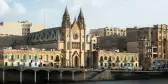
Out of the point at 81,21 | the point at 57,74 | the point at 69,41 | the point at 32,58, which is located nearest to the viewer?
the point at 57,74

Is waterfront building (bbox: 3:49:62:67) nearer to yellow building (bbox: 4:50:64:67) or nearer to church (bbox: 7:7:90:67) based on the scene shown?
yellow building (bbox: 4:50:64:67)

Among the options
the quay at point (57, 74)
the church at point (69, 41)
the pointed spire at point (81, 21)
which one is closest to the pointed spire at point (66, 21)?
the church at point (69, 41)

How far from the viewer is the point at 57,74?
157500 millimetres

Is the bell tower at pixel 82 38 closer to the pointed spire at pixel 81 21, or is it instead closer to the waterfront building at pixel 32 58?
the pointed spire at pixel 81 21

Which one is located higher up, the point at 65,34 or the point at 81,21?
the point at 81,21

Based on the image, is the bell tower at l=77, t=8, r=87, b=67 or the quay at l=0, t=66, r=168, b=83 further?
the bell tower at l=77, t=8, r=87, b=67

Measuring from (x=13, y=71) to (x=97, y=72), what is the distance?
3094 centimetres

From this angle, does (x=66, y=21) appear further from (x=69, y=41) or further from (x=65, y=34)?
(x=69, y=41)

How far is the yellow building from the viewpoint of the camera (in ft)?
540

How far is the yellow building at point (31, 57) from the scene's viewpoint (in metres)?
164

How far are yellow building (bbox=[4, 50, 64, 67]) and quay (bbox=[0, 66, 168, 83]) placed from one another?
1418 cm

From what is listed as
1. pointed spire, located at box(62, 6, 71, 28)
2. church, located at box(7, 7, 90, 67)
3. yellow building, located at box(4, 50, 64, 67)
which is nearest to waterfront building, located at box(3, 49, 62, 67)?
yellow building, located at box(4, 50, 64, 67)

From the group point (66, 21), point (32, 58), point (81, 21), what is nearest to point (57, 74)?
point (32, 58)

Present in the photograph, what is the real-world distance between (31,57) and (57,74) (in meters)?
17.4
